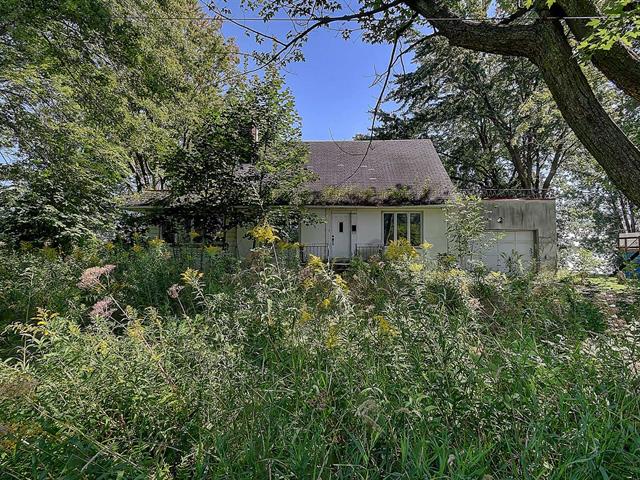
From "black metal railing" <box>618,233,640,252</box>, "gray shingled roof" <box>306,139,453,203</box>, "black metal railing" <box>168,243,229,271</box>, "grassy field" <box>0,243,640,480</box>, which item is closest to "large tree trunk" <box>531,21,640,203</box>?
"grassy field" <box>0,243,640,480</box>

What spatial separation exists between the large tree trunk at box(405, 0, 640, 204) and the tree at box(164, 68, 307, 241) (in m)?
5.86

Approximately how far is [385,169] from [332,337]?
12.6 meters

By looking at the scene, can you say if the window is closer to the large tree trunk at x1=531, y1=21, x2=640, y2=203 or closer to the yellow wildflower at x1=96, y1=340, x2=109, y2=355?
the large tree trunk at x1=531, y1=21, x2=640, y2=203

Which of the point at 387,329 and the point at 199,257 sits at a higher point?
the point at 199,257

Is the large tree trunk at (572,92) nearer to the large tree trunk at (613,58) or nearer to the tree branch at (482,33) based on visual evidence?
the tree branch at (482,33)

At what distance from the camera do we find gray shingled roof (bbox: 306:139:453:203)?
1224 centimetres

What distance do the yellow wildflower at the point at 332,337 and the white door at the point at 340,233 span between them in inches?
415

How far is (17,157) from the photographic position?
677cm

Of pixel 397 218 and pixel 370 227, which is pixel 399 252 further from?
pixel 397 218

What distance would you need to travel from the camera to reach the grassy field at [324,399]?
56.4 inches

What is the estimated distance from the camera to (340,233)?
1288 centimetres

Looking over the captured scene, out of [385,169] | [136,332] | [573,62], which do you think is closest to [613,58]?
[573,62]

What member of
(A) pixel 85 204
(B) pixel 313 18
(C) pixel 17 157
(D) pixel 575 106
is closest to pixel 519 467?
(D) pixel 575 106

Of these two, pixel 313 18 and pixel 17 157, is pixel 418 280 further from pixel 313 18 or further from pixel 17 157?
pixel 17 157
